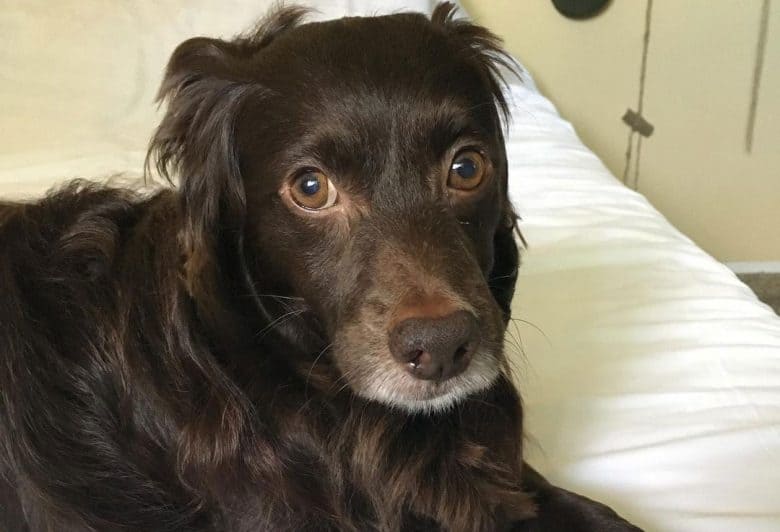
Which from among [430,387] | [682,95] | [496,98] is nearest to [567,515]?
[430,387]

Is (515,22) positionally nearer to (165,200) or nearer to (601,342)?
(601,342)

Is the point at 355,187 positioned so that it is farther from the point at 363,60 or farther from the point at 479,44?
the point at 479,44

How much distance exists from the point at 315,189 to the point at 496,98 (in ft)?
1.08

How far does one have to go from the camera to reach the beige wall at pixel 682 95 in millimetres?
2859

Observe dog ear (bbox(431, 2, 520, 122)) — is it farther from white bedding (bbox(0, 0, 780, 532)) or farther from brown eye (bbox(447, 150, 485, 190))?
white bedding (bbox(0, 0, 780, 532))

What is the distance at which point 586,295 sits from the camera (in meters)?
1.58

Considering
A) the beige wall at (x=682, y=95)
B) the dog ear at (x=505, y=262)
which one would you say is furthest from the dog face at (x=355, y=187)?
the beige wall at (x=682, y=95)

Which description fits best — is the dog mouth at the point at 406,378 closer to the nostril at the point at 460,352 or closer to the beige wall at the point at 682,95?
the nostril at the point at 460,352

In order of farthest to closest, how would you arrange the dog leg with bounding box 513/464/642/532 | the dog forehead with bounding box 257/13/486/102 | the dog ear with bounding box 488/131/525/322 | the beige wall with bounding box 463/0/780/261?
the beige wall with bounding box 463/0/780/261 → the dog ear with bounding box 488/131/525/322 → the dog leg with bounding box 513/464/642/532 → the dog forehead with bounding box 257/13/486/102

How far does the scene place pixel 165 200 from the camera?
3.48ft

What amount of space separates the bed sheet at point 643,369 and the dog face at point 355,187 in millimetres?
348

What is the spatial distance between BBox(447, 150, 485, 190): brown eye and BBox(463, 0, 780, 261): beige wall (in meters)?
2.23

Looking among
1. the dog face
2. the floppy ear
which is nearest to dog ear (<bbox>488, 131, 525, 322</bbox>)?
the floppy ear

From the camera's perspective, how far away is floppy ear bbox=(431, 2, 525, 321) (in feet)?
3.57
